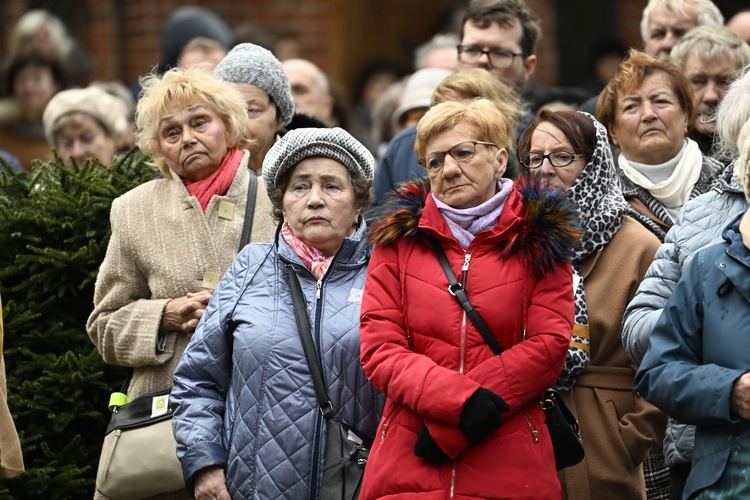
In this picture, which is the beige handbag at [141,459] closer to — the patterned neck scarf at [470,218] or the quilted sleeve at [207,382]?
the quilted sleeve at [207,382]

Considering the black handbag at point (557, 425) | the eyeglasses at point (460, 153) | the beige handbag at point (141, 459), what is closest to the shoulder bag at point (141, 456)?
the beige handbag at point (141, 459)

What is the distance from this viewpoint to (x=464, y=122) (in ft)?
16.9

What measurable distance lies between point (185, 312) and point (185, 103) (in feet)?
2.91

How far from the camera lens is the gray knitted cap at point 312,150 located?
5582 millimetres

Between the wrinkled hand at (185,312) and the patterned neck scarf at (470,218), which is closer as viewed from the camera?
the patterned neck scarf at (470,218)

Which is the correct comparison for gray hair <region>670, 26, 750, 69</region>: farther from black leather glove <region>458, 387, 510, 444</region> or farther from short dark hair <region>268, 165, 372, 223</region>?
black leather glove <region>458, 387, 510, 444</region>

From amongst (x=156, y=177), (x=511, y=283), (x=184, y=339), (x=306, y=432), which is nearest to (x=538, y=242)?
(x=511, y=283)

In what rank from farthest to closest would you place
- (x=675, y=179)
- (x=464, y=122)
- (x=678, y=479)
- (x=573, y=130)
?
(x=675, y=179) < (x=573, y=130) < (x=678, y=479) < (x=464, y=122)

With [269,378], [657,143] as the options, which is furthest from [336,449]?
[657,143]

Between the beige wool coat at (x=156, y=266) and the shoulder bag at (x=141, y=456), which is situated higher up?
the beige wool coat at (x=156, y=266)

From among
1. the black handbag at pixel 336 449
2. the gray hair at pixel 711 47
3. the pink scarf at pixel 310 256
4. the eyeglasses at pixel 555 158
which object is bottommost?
the black handbag at pixel 336 449

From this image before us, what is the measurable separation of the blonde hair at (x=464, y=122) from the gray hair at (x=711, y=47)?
2.09 meters

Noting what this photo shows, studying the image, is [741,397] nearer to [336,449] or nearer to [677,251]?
[677,251]

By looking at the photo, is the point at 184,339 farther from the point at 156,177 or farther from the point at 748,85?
the point at 748,85
